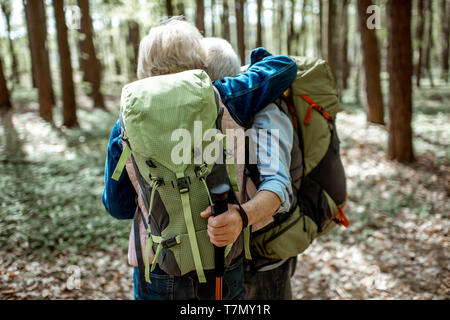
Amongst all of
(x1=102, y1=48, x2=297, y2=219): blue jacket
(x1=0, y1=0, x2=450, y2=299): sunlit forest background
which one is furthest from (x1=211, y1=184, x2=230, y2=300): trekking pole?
(x1=0, y1=0, x2=450, y2=299): sunlit forest background

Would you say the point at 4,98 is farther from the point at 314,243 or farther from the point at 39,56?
the point at 314,243

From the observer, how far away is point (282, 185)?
4.99 feet

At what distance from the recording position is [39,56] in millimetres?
10078

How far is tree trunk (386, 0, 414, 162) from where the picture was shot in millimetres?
6535

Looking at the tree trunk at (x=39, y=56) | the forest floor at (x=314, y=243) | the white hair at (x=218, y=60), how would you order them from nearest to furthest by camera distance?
the white hair at (x=218, y=60) < the forest floor at (x=314, y=243) < the tree trunk at (x=39, y=56)

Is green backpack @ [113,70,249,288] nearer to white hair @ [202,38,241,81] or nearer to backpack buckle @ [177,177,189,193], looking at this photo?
backpack buckle @ [177,177,189,193]

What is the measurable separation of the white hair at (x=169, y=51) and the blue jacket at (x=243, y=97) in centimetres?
20

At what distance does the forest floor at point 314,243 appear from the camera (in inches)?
166

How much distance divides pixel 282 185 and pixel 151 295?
0.87 meters

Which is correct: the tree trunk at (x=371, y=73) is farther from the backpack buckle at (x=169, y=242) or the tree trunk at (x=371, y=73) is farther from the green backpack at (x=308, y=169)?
the backpack buckle at (x=169, y=242)

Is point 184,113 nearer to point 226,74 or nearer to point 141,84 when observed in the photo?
point 141,84

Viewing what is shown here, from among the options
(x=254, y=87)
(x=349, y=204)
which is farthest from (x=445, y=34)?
(x=254, y=87)

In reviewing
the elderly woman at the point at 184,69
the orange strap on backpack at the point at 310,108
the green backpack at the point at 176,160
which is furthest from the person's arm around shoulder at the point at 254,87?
the orange strap on backpack at the point at 310,108
